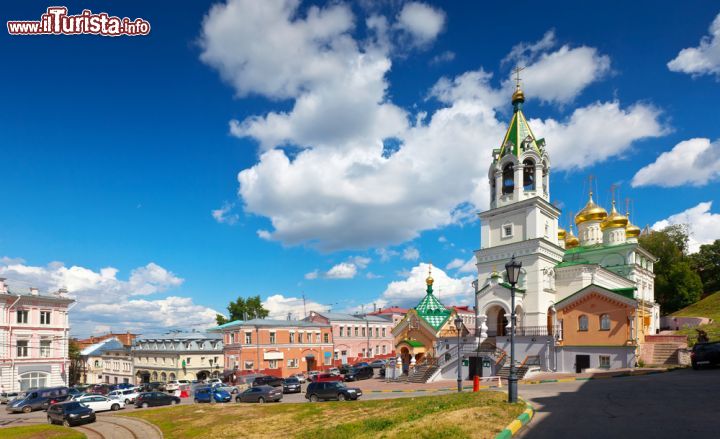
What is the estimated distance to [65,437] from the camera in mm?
21641

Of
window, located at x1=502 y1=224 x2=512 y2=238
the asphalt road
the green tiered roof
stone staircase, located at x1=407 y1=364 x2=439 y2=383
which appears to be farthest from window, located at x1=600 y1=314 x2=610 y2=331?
the green tiered roof

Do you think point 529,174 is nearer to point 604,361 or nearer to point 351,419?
point 604,361

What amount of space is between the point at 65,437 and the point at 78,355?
6075cm

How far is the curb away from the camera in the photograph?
459 inches

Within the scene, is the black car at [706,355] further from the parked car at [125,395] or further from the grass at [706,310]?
the parked car at [125,395]

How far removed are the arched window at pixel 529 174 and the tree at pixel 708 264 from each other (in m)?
55.8

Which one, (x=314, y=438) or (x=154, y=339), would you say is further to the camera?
(x=154, y=339)

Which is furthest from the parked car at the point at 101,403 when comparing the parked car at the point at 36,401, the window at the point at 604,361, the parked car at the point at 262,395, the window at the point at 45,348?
the window at the point at 604,361

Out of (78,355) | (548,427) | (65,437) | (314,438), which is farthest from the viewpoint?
(78,355)

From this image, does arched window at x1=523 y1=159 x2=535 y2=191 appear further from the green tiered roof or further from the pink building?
the pink building

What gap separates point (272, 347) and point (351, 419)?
42.4 m

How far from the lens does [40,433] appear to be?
906 inches

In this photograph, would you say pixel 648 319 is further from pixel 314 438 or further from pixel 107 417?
pixel 107 417

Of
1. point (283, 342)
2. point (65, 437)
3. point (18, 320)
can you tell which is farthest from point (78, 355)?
point (65, 437)
